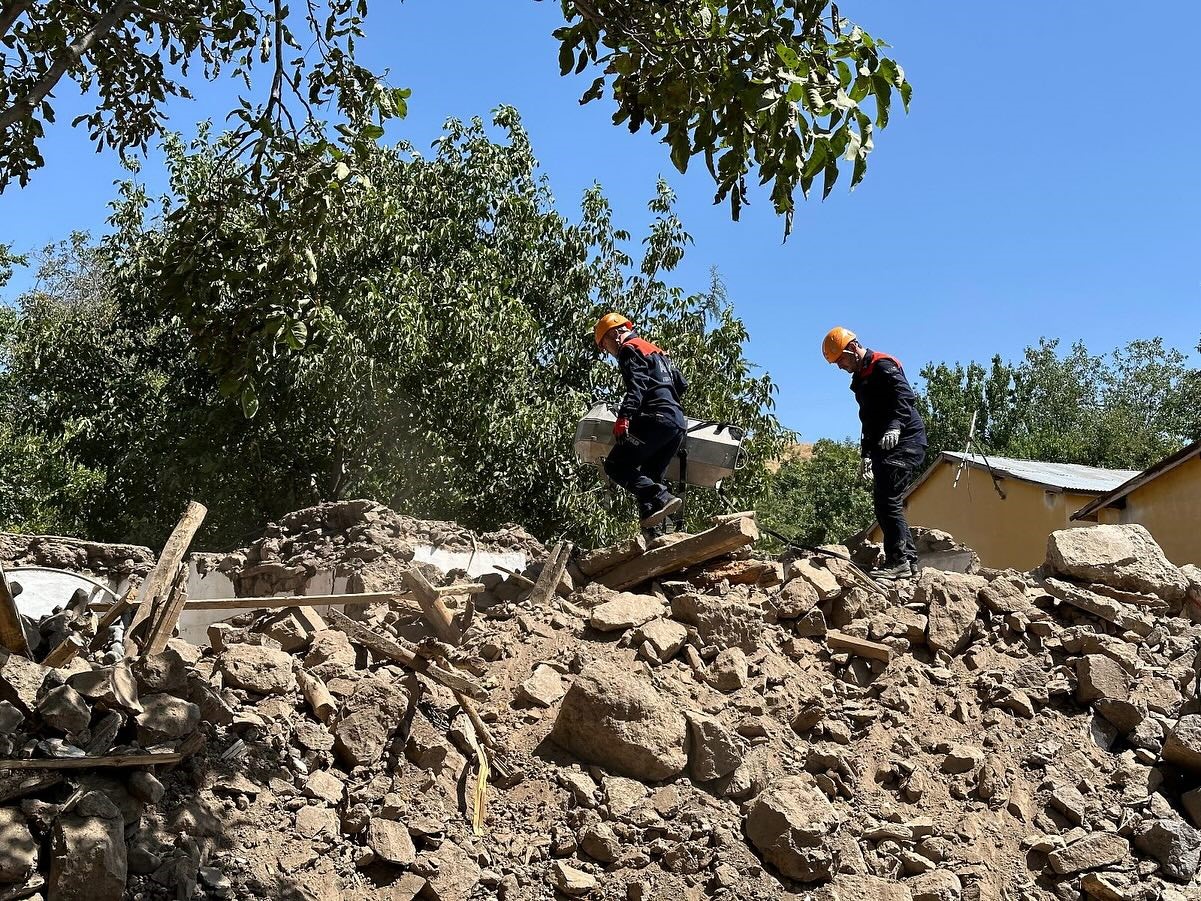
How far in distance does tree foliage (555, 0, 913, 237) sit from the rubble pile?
2711 mm

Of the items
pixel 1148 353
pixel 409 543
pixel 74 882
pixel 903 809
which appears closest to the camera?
pixel 74 882

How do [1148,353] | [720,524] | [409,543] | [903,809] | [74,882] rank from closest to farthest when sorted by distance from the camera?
[74,882]
[903,809]
[720,524]
[409,543]
[1148,353]

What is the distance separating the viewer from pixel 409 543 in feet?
28.6

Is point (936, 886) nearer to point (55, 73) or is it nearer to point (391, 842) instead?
point (391, 842)

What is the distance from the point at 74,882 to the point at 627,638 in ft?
10.5

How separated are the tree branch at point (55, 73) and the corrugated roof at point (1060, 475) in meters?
14.9

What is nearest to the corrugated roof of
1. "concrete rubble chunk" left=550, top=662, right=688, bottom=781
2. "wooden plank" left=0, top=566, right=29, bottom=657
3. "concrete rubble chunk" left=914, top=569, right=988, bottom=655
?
"concrete rubble chunk" left=914, top=569, right=988, bottom=655

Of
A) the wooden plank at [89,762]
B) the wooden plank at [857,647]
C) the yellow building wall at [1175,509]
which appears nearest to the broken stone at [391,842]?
the wooden plank at [89,762]

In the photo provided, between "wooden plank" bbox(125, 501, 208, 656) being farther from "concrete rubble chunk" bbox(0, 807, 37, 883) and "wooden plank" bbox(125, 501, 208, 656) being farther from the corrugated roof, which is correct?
the corrugated roof

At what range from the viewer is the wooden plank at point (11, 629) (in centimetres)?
500

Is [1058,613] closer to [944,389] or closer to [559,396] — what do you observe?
[559,396]

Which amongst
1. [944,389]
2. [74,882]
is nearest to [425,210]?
[74,882]

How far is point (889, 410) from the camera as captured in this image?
7.93 m

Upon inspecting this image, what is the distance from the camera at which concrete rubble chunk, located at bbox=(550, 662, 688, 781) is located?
5426 millimetres
